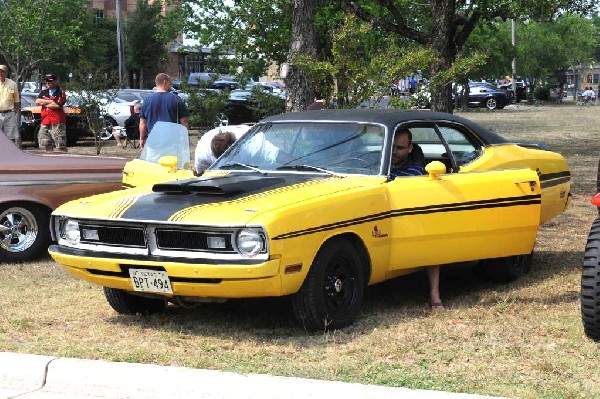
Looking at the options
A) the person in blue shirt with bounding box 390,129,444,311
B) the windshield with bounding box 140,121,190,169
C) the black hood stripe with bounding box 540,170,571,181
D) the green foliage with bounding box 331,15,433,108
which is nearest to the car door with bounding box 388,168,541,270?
the person in blue shirt with bounding box 390,129,444,311

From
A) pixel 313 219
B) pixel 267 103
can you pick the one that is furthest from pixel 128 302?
pixel 267 103

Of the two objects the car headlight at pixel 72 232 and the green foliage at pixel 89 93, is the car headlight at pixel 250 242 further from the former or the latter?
the green foliage at pixel 89 93

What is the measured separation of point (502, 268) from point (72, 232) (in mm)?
3404

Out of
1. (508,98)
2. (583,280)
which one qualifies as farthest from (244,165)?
(508,98)

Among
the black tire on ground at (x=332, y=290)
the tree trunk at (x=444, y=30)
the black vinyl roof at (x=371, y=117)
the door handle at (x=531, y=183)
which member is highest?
the tree trunk at (x=444, y=30)

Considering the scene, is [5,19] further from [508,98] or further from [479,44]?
[508,98]

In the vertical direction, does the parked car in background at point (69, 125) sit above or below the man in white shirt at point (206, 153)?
below

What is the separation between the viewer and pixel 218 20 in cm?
3366

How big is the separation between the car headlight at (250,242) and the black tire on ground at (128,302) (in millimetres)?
1386

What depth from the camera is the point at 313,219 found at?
6.27m

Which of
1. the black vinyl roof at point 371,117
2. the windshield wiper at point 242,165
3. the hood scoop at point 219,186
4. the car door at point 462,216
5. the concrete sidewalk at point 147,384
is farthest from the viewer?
the black vinyl roof at point 371,117

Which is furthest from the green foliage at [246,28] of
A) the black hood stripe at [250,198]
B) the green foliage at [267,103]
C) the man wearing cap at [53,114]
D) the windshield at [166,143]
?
the black hood stripe at [250,198]

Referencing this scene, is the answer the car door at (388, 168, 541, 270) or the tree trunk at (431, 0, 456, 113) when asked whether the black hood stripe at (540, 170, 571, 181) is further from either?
the tree trunk at (431, 0, 456, 113)

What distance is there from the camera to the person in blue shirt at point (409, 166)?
7.34 metres
